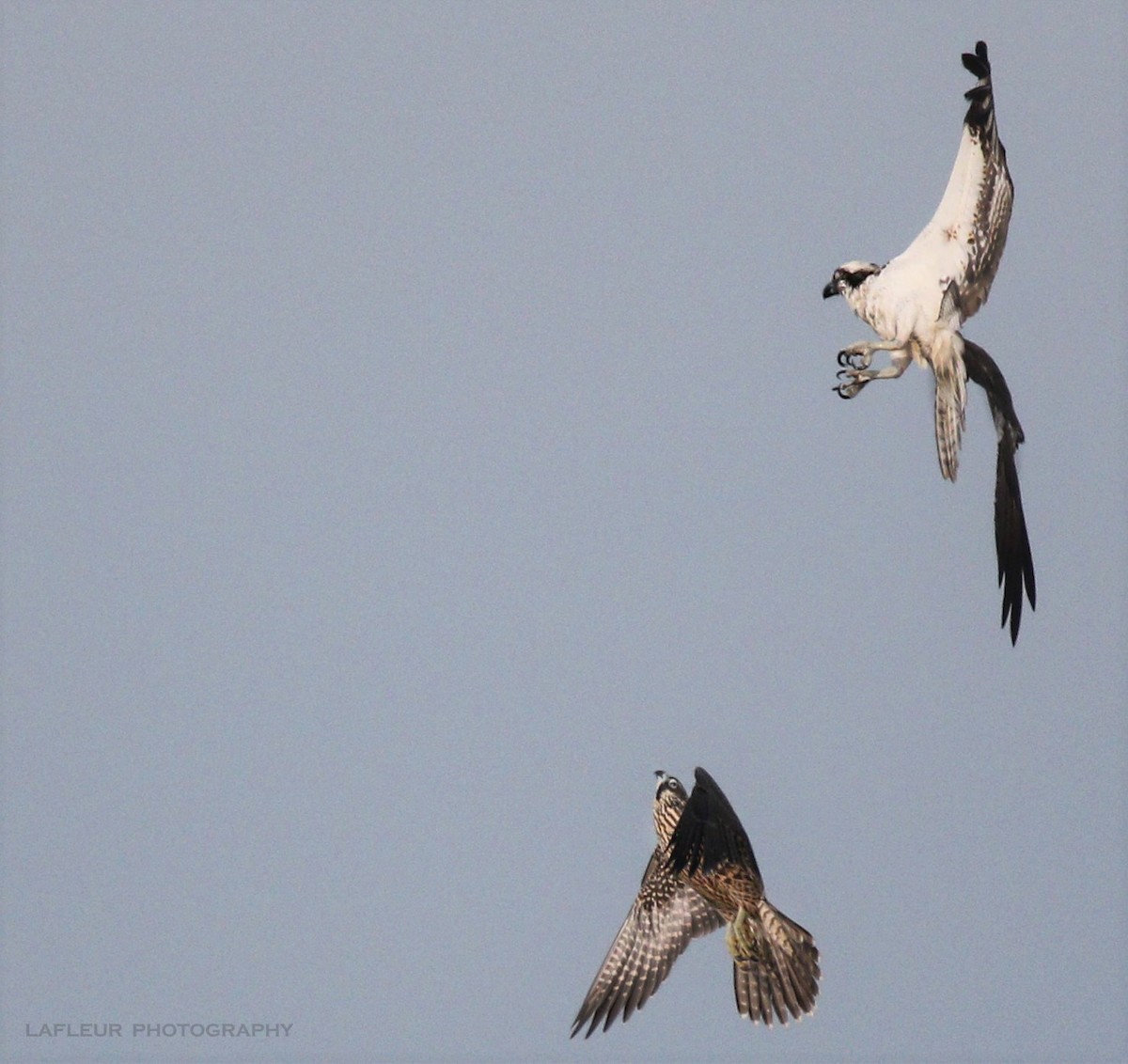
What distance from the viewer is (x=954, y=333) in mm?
12109

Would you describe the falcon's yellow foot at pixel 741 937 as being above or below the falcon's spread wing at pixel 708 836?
below

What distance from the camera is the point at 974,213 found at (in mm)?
11805

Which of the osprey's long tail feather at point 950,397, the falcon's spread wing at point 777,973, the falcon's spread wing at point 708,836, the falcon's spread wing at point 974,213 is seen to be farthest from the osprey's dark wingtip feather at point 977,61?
the falcon's spread wing at point 777,973

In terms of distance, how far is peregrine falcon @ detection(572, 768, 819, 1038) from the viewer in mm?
12578

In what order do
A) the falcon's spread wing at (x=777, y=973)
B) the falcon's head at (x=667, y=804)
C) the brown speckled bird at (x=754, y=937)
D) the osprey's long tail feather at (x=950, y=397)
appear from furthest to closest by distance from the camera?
the falcon's head at (x=667, y=804) → the falcon's spread wing at (x=777, y=973) → the brown speckled bird at (x=754, y=937) → the osprey's long tail feather at (x=950, y=397)

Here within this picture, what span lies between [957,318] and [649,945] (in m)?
3.91

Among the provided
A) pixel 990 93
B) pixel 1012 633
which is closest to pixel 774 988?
pixel 1012 633

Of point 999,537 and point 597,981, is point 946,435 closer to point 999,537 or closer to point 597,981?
point 999,537

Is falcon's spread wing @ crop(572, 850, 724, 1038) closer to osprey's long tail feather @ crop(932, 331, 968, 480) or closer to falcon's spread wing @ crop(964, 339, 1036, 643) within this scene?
falcon's spread wing @ crop(964, 339, 1036, 643)

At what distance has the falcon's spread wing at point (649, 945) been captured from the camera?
1367 centimetres

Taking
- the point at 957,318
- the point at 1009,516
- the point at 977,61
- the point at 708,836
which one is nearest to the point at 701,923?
the point at 708,836

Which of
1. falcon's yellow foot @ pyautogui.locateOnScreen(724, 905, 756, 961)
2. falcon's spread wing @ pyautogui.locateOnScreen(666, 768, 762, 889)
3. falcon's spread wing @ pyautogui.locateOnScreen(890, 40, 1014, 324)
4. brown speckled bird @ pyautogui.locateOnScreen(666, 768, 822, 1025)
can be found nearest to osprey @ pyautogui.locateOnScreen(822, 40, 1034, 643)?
falcon's spread wing @ pyautogui.locateOnScreen(890, 40, 1014, 324)

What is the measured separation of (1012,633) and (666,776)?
8.49 feet

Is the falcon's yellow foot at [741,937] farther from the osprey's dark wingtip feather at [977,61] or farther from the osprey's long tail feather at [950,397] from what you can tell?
the osprey's dark wingtip feather at [977,61]
